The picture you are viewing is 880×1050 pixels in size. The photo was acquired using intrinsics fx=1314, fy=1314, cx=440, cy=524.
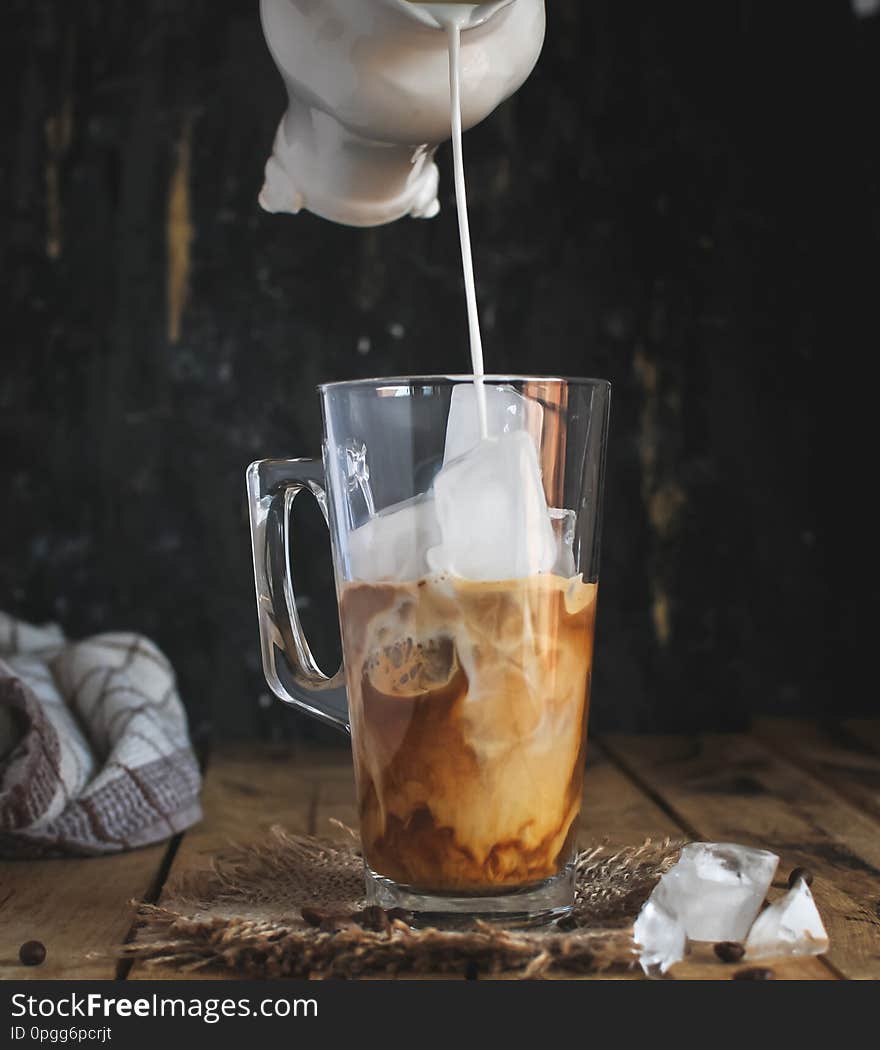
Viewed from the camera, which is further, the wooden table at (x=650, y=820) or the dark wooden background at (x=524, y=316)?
the dark wooden background at (x=524, y=316)

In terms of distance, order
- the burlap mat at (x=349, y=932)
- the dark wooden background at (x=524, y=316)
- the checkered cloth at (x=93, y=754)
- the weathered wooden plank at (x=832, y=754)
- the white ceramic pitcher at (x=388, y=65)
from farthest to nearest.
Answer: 1. the dark wooden background at (x=524, y=316)
2. the weathered wooden plank at (x=832, y=754)
3. the checkered cloth at (x=93, y=754)
4. the white ceramic pitcher at (x=388, y=65)
5. the burlap mat at (x=349, y=932)

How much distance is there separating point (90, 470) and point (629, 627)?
0.69m

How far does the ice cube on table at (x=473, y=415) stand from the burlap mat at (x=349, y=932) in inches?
10.9

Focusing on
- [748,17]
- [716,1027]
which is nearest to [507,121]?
[748,17]

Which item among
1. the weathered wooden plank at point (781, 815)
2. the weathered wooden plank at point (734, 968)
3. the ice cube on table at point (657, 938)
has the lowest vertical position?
the weathered wooden plank at point (781, 815)

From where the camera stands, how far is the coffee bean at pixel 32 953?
78 centimetres

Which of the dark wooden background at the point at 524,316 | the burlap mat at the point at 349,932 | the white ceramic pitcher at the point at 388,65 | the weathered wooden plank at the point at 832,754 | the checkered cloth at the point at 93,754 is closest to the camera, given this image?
the burlap mat at the point at 349,932

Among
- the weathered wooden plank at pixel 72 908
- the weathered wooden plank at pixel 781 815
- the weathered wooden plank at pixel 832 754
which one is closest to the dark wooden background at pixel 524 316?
the weathered wooden plank at pixel 832 754

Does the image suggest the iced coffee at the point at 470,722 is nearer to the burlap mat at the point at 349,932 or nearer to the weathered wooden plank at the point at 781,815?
the burlap mat at the point at 349,932

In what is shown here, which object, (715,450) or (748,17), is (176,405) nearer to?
(715,450)

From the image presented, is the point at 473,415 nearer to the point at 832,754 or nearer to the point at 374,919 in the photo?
the point at 374,919

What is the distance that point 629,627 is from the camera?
1.65 m

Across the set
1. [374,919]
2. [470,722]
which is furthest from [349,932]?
[470,722]

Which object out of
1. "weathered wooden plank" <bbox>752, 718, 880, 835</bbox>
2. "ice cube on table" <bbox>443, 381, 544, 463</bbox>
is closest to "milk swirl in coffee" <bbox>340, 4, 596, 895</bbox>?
"ice cube on table" <bbox>443, 381, 544, 463</bbox>
